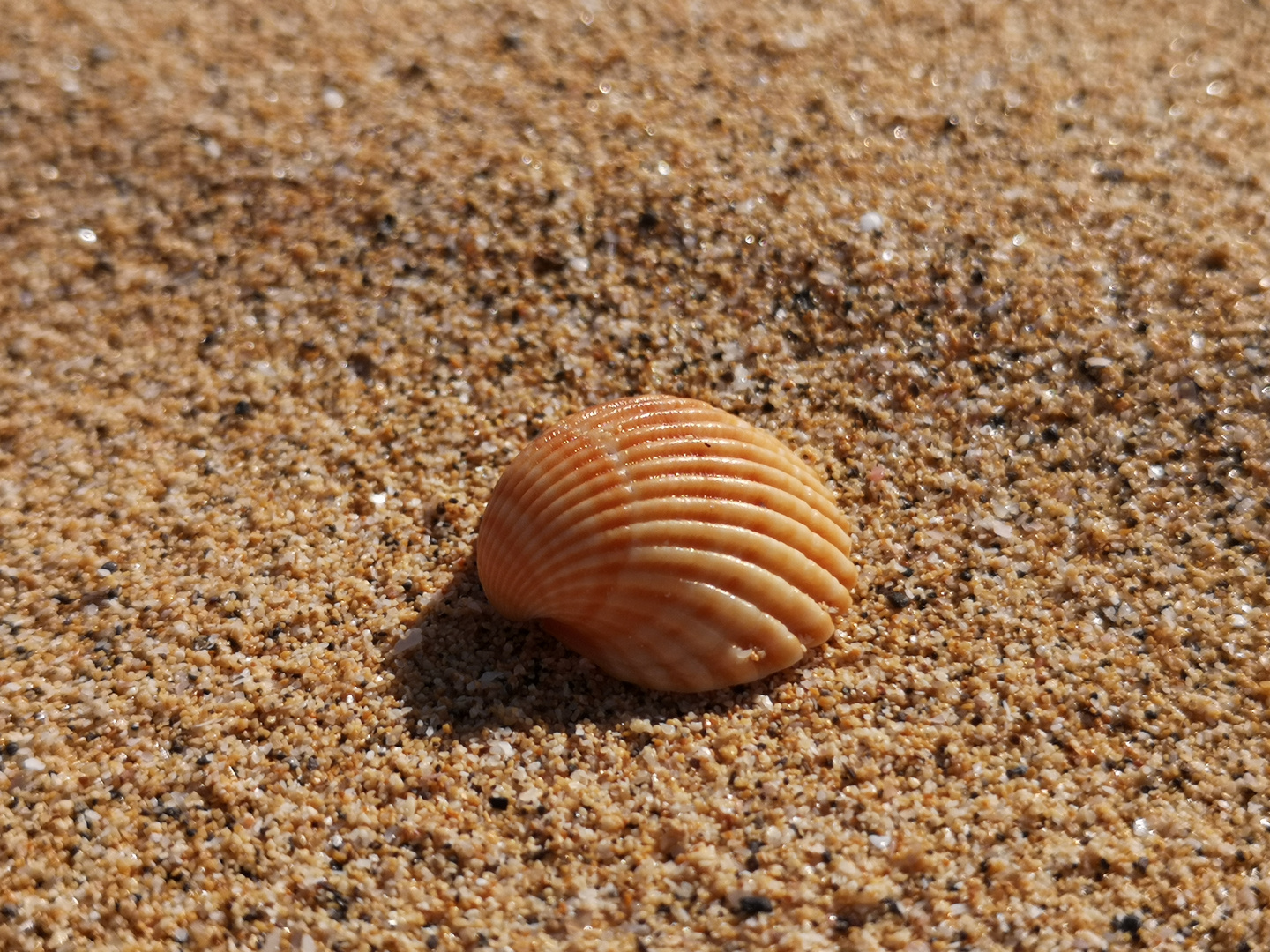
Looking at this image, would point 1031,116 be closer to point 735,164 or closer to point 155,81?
point 735,164

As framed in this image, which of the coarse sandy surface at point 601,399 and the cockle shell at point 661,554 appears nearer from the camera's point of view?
the coarse sandy surface at point 601,399

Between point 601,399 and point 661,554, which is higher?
point 661,554

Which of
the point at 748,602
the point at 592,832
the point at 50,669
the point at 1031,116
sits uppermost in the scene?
the point at 1031,116

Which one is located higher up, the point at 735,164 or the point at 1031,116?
the point at 1031,116

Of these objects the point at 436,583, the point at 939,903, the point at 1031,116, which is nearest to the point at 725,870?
the point at 939,903

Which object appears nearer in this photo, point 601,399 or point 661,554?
point 661,554
